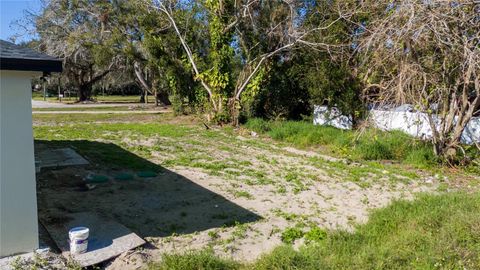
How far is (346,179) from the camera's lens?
7691 millimetres

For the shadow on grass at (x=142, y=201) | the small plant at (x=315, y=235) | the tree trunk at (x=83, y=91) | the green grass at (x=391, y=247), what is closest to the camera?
the green grass at (x=391, y=247)

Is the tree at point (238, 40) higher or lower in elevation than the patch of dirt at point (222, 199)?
higher

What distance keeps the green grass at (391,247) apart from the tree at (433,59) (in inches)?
129

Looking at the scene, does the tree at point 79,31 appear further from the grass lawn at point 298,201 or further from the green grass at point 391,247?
the green grass at point 391,247

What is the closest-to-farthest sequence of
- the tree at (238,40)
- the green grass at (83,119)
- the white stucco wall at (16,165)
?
the white stucco wall at (16,165) < the tree at (238,40) < the green grass at (83,119)

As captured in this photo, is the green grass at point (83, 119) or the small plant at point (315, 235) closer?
the small plant at point (315, 235)

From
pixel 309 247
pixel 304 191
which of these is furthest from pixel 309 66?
pixel 309 247

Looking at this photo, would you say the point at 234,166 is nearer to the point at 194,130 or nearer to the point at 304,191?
the point at 304,191

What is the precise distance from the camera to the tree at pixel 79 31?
22547 millimetres

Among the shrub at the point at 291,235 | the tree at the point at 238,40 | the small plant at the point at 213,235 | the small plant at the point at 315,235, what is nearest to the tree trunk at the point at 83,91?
the tree at the point at 238,40

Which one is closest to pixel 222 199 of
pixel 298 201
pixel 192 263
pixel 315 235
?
pixel 298 201

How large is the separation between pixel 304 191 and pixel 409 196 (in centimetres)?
168

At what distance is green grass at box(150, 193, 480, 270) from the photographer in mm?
3662

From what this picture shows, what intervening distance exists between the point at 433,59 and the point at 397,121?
3960 millimetres
